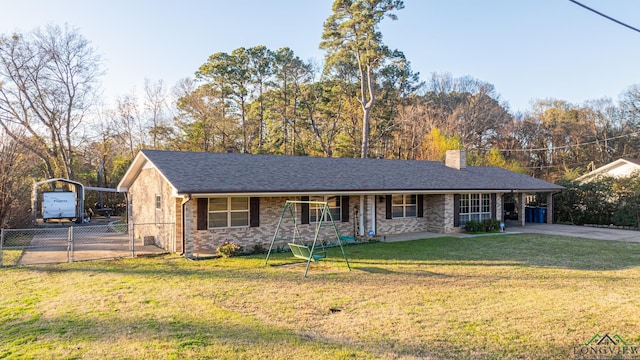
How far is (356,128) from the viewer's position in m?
38.6

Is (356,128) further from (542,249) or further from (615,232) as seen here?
(542,249)

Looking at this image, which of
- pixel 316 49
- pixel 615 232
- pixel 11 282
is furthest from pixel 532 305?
pixel 316 49

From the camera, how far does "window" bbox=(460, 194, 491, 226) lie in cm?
1981

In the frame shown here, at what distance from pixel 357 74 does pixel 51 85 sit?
2585 centimetres

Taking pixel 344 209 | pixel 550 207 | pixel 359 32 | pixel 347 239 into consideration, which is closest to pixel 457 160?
pixel 550 207

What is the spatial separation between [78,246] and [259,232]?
271 inches

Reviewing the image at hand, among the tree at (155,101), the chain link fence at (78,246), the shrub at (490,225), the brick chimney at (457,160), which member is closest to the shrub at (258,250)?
the chain link fence at (78,246)

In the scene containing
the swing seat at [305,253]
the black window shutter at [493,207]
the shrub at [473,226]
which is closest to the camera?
the swing seat at [305,253]

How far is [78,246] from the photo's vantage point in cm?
1491

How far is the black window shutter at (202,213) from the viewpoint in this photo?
1311 centimetres

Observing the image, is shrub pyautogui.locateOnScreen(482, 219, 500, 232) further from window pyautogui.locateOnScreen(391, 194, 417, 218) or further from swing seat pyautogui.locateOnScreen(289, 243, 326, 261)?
swing seat pyautogui.locateOnScreen(289, 243, 326, 261)

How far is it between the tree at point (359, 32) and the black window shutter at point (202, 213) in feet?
69.8

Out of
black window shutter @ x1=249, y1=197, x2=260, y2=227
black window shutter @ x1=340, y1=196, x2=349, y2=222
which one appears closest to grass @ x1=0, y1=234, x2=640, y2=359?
black window shutter @ x1=249, y1=197, x2=260, y2=227

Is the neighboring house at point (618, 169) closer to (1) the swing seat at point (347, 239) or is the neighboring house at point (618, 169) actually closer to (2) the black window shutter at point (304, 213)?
(1) the swing seat at point (347, 239)
